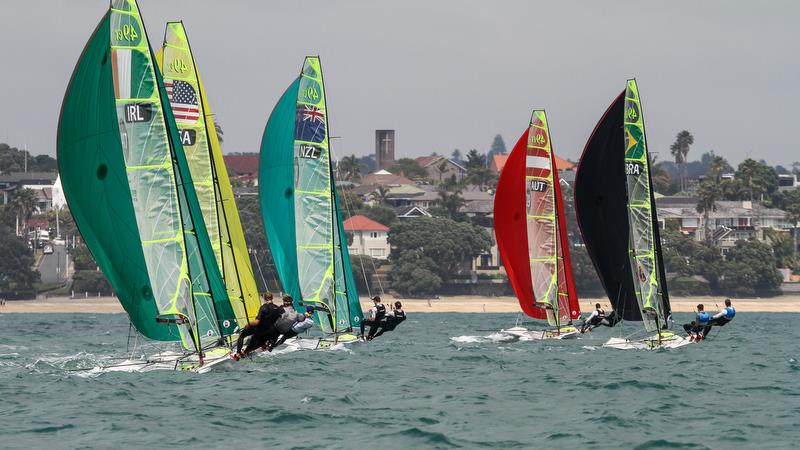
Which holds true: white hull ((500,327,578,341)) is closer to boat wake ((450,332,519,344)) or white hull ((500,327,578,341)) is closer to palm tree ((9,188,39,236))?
boat wake ((450,332,519,344))

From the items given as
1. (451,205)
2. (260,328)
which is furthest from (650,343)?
(451,205)

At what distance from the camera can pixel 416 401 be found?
28.6 meters

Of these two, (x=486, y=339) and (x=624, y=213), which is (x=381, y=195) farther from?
(x=624, y=213)

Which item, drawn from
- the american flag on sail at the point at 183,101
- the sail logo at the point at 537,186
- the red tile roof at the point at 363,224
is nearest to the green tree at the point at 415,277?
the red tile roof at the point at 363,224

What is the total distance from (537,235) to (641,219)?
5323mm

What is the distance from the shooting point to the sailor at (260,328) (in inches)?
1251

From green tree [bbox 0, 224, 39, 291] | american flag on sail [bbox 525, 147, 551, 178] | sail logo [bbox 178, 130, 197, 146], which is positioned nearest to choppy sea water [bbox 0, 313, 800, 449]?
sail logo [bbox 178, 130, 197, 146]

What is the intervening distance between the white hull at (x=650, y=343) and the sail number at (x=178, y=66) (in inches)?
605

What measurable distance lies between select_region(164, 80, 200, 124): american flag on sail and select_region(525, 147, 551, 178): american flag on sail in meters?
13.0

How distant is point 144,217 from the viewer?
30.0 meters

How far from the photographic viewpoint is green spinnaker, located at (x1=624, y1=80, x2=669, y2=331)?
139ft

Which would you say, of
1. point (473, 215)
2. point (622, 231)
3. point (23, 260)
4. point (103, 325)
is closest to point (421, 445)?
point (622, 231)

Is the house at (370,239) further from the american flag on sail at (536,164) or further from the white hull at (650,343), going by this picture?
the white hull at (650,343)

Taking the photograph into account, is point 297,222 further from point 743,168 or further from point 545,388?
point 743,168
